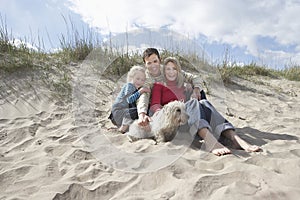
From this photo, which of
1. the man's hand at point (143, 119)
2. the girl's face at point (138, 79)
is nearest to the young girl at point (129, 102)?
the girl's face at point (138, 79)

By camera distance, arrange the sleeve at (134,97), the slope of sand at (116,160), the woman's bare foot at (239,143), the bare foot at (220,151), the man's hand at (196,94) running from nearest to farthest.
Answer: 1. the slope of sand at (116,160)
2. the bare foot at (220,151)
3. the woman's bare foot at (239,143)
4. the sleeve at (134,97)
5. the man's hand at (196,94)

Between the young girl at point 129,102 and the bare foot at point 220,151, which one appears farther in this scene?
the young girl at point 129,102

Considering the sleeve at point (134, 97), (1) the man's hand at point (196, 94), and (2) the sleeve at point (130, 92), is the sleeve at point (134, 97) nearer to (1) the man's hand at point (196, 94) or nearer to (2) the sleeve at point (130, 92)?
(2) the sleeve at point (130, 92)

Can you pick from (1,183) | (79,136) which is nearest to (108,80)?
(79,136)

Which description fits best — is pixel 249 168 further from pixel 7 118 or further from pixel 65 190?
pixel 7 118

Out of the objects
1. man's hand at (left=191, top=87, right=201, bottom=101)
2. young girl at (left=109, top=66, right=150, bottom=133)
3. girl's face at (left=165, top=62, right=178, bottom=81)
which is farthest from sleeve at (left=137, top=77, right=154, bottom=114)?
man's hand at (left=191, top=87, right=201, bottom=101)

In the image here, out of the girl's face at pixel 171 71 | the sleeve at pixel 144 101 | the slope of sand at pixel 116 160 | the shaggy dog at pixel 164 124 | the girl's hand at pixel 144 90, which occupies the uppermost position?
the girl's face at pixel 171 71

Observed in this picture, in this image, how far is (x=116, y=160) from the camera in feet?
8.79

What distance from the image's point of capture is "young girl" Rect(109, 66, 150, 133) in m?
3.47

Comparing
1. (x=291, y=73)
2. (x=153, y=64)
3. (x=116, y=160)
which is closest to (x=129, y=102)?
(x=153, y=64)

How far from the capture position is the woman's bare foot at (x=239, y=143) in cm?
278

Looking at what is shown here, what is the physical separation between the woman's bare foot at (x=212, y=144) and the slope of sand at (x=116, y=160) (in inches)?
3.0

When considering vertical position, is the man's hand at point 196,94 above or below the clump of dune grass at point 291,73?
below

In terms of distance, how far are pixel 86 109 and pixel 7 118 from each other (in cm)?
111
